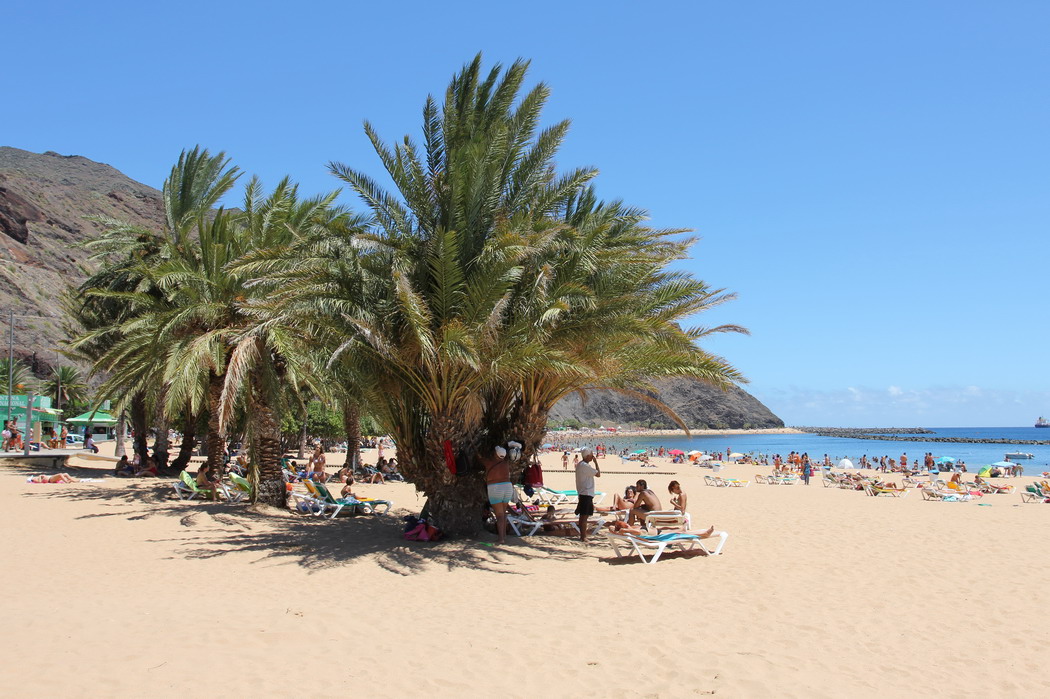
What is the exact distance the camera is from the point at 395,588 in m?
7.73

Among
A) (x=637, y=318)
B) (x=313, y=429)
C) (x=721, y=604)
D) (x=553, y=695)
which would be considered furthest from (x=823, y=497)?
(x=313, y=429)

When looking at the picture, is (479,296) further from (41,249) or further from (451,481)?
(41,249)

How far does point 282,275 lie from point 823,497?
15757mm

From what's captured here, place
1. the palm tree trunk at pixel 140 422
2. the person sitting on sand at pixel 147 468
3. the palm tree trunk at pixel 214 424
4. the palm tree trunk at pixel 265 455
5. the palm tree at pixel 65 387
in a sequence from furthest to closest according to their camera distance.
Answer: the palm tree at pixel 65 387, the palm tree trunk at pixel 140 422, the person sitting on sand at pixel 147 468, the palm tree trunk at pixel 214 424, the palm tree trunk at pixel 265 455

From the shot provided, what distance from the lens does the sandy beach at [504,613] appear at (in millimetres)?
4816

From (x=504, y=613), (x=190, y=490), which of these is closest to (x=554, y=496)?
(x=190, y=490)

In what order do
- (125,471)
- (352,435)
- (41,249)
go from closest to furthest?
(125,471), (352,435), (41,249)

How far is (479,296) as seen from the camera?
366 inches

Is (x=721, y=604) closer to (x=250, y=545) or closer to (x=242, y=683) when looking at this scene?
(x=242, y=683)

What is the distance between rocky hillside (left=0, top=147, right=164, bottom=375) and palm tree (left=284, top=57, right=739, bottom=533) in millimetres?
17063

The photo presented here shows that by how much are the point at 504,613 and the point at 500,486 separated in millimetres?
3548

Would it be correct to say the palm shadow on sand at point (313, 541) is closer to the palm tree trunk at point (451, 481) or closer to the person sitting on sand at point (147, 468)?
the palm tree trunk at point (451, 481)

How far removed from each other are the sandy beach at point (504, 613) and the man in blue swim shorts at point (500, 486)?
1.41 ft

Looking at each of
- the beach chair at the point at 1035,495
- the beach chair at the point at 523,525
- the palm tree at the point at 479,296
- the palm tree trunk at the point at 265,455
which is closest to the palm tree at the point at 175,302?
the palm tree trunk at the point at 265,455
